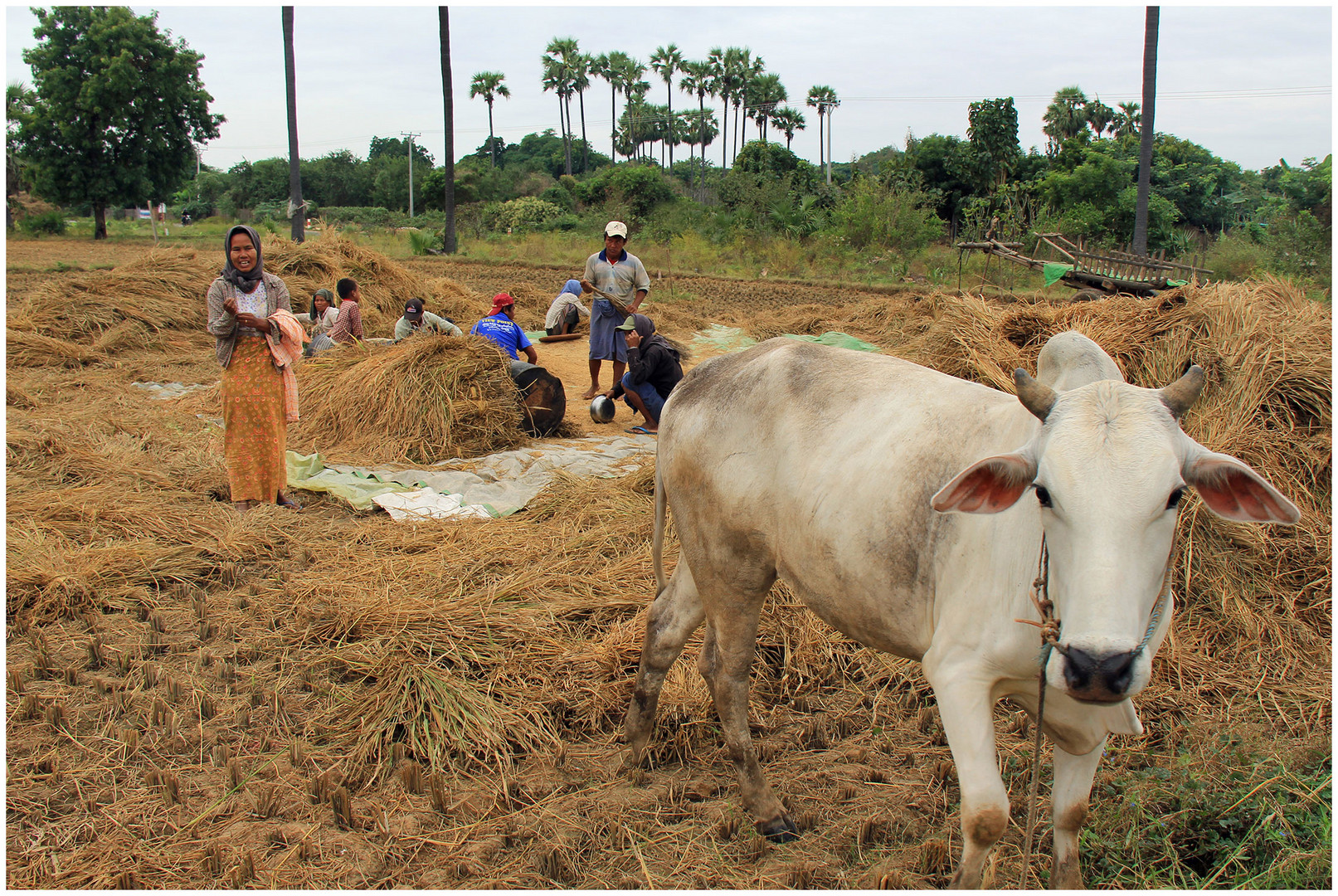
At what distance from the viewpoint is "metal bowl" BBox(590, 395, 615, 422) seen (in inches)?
320

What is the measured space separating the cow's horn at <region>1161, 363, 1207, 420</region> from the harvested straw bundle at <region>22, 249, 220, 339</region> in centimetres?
1295

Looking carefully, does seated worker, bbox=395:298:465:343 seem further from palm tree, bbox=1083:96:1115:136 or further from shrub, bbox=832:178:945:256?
palm tree, bbox=1083:96:1115:136

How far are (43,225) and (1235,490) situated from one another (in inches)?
1514

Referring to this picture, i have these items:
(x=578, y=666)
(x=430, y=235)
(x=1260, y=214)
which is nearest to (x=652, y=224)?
(x=430, y=235)

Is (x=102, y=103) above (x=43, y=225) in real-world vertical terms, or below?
above

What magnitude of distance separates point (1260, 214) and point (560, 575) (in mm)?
26230

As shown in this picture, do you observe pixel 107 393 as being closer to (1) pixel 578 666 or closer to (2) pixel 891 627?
(1) pixel 578 666

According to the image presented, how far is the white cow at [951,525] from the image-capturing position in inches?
66.8

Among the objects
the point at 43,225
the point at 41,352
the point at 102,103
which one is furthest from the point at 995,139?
the point at 43,225

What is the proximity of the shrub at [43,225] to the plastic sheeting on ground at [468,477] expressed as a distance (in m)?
32.2

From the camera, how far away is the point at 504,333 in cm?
856

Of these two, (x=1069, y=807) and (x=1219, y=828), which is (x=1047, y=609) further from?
(x=1219, y=828)

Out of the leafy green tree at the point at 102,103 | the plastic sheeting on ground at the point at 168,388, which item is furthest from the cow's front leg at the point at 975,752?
the leafy green tree at the point at 102,103

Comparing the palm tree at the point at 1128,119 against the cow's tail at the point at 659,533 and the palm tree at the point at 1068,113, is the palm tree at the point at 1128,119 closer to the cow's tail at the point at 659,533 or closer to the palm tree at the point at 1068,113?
the palm tree at the point at 1068,113
